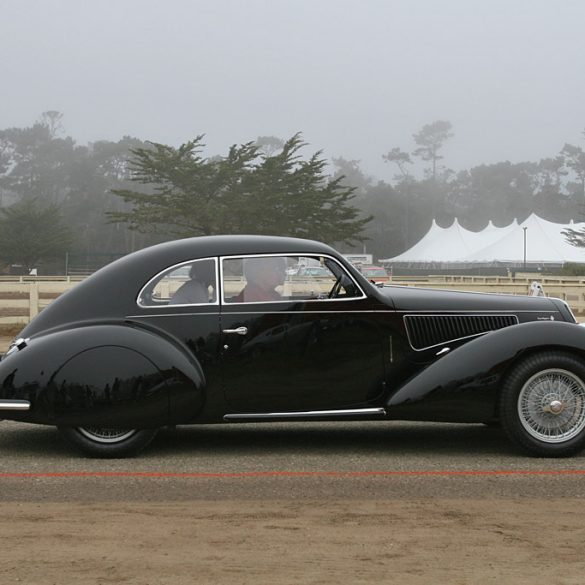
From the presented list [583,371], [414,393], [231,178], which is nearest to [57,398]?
[414,393]

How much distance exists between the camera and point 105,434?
20.7ft

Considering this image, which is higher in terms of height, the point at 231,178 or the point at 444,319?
the point at 231,178

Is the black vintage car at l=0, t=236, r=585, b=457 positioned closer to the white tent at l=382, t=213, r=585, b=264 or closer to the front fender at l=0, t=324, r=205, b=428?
the front fender at l=0, t=324, r=205, b=428

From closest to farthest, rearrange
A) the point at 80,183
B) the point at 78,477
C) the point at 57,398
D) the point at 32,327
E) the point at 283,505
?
1. the point at 283,505
2. the point at 78,477
3. the point at 57,398
4. the point at 32,327
5. the point at 80,183

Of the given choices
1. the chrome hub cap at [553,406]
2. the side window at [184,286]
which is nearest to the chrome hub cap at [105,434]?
the side window at [184,286]

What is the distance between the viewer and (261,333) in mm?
6371

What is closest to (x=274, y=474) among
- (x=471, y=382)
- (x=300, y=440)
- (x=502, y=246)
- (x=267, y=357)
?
(x=267, y=357)

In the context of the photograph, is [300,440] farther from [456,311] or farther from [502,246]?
[502,246]

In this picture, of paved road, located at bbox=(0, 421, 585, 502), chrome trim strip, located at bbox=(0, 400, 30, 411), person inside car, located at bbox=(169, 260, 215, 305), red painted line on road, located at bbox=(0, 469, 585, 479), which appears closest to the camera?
paved road, located at bbox=(0, 421, 585, 502)

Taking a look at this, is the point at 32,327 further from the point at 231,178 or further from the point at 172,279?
the point at 231,178

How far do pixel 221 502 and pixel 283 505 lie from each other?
14.3 inches

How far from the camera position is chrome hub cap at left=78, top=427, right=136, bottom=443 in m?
6.28

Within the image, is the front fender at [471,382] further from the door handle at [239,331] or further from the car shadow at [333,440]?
the door handle at [239,331]

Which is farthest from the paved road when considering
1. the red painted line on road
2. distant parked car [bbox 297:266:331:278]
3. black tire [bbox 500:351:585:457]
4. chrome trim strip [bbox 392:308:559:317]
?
distant parked car [bbox 297:266:331:278]
